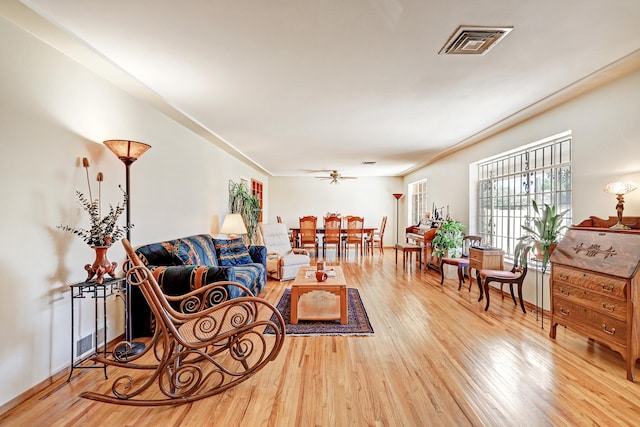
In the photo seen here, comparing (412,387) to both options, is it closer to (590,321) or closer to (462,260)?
(590,321)

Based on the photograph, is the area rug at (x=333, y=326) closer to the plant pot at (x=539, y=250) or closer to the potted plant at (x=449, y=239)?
the plant pot at (x=539, y=250)

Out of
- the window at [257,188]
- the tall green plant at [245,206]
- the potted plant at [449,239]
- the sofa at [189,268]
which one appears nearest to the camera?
the sofa at [189,268]

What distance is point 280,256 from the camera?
5.39 m

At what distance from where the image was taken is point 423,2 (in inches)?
70.0

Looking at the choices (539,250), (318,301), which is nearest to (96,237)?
(318,301)

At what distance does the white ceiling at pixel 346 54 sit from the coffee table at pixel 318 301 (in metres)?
1.98

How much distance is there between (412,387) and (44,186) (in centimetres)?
281

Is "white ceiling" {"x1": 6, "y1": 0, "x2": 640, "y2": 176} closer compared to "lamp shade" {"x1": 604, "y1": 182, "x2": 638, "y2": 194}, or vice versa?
"white ceiling" {"x1": 6, "y1": 0, "x2": 640, "y2": 176}

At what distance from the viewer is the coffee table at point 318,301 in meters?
3.27

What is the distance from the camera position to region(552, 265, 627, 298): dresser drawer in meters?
2.25

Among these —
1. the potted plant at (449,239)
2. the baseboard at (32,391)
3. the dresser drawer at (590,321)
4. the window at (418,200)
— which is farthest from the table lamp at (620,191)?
the window at (418,200)

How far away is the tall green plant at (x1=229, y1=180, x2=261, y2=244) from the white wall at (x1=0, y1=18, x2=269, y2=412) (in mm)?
3063

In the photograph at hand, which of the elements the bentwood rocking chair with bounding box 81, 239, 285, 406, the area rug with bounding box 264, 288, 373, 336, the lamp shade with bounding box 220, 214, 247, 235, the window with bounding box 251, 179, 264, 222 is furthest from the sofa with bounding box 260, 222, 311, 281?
the bentwood rocking chair with bounding box 81, 239, 285, 406

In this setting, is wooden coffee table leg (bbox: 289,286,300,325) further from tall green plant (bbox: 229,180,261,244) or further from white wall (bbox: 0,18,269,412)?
tall green plant (bbox: 229,180,261,244)
